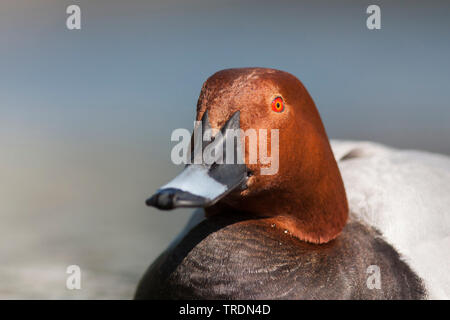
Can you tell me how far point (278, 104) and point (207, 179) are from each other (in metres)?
0.36

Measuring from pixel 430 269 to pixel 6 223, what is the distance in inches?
103

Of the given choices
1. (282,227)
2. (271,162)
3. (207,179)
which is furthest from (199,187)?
(282,227)

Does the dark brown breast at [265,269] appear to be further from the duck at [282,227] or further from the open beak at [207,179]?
the open beak at [207,179]

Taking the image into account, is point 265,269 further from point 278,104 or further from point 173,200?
point 278,104

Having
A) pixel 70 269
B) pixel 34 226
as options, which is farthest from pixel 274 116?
pixel 34 226

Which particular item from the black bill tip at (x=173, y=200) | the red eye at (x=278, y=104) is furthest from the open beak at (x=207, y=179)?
the red eye at (x=278, y=104)

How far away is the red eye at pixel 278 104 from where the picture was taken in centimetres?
168

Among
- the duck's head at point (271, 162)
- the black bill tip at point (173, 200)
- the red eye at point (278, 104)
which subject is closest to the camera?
the black bill tip at point (173, 200)

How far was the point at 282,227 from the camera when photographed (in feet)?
5.74

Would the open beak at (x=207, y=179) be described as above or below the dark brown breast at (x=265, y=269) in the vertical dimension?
above

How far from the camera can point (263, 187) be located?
1649mm

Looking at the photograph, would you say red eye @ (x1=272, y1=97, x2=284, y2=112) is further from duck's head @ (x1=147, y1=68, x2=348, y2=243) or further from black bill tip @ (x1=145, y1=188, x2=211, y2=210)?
black bill tip @ (x1=145, y1=188, x2=211, y2=210)

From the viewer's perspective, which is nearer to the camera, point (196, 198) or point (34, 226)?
point (196, 198)
